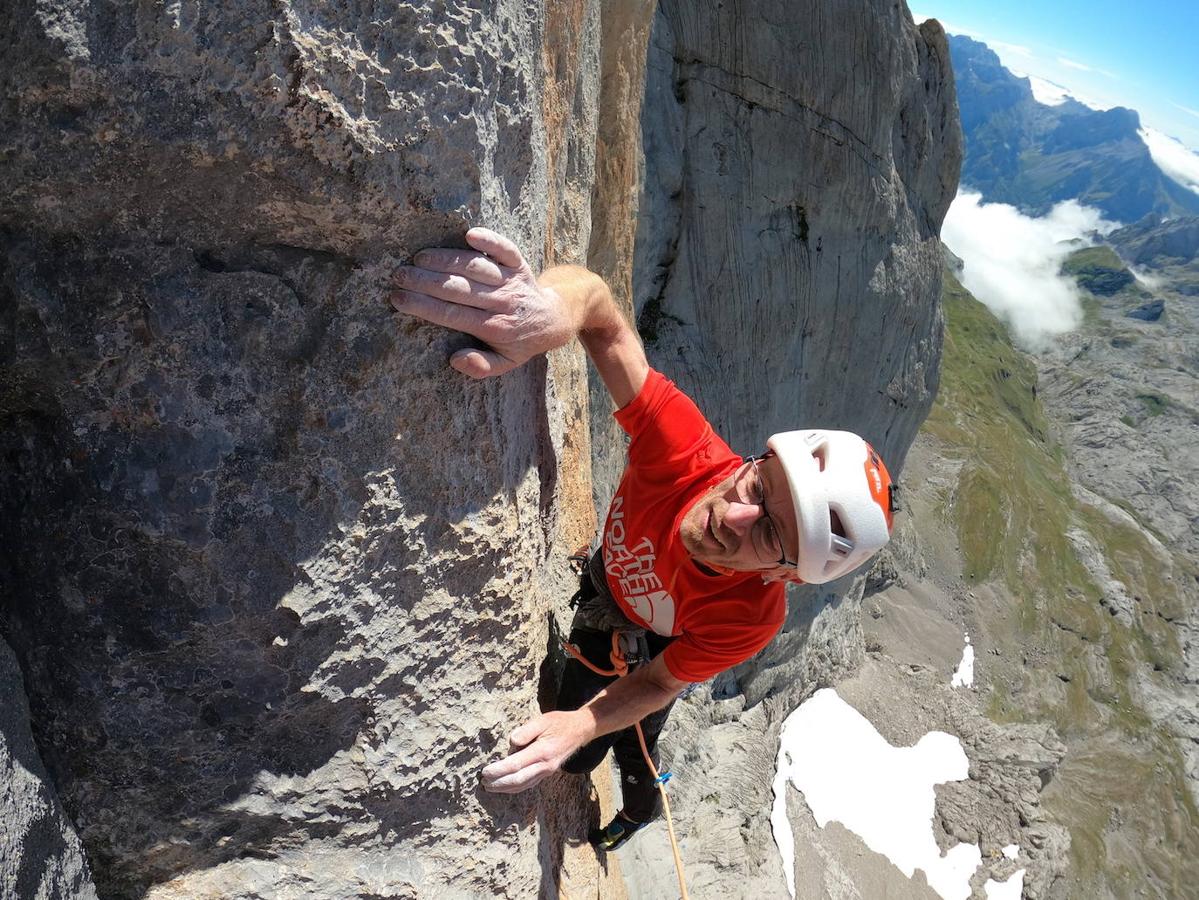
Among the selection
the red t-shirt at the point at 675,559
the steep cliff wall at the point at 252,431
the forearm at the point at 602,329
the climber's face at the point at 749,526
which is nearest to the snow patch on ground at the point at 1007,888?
the red t-shirt at the point at 675,559

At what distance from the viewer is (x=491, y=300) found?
2.82 metres

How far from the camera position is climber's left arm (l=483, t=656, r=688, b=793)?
3.43 meters

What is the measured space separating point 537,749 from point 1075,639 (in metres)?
69.4

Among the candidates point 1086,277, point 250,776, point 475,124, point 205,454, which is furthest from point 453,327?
point 1086,277

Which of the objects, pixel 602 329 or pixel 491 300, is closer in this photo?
pixel 491 300

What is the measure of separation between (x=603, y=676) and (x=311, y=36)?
11.0 ft

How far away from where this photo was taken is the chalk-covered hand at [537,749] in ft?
11.2

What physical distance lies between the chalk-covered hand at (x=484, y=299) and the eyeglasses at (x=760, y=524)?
129cm

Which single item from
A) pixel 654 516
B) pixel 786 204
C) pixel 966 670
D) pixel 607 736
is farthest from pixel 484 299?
pixel 966 670

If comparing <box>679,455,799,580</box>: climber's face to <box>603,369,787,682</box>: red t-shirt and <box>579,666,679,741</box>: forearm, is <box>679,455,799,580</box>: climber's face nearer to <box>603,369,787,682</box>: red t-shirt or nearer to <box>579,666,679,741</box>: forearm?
<box>603,369,787,682</box>: red t-shirt

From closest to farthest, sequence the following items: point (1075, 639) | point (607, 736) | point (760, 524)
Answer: point (760, 524), point (607, 736), point (1075, 639)

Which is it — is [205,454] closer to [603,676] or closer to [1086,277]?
[603,676]

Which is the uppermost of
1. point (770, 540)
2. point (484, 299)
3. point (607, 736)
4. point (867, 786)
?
point (484, 299)

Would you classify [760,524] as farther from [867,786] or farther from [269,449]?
[867,786]
